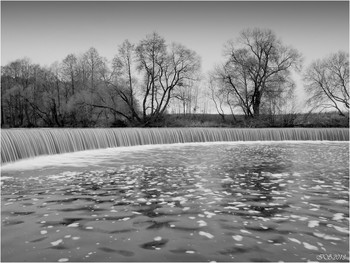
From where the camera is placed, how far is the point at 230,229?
5.09 m

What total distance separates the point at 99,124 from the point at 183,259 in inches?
1432

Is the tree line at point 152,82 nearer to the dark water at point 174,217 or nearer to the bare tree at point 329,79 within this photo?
the bare tree at point 329,79

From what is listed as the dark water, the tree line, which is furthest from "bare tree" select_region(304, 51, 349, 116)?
the dark water

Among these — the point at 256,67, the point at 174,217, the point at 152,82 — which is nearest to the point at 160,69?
the point at 152,82

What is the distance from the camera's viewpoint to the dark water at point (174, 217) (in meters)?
4.30

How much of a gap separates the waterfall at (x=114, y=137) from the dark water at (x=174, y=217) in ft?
17.6


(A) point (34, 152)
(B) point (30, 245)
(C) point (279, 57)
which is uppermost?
(C) point (279, 57)

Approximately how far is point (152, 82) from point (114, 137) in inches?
655

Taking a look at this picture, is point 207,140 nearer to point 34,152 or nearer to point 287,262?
point 34,152

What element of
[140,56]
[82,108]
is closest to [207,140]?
[140,56]

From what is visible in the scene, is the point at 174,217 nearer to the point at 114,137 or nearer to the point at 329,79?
the point at 114,137

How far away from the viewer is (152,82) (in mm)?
38219

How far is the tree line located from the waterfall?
395 inches

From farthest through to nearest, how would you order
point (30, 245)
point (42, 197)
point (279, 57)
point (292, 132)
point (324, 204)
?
1. point (279, 57)
2. point (292, 132)
3. point (42, 197)
4. point (324, 204)
5. point (30, 245)
